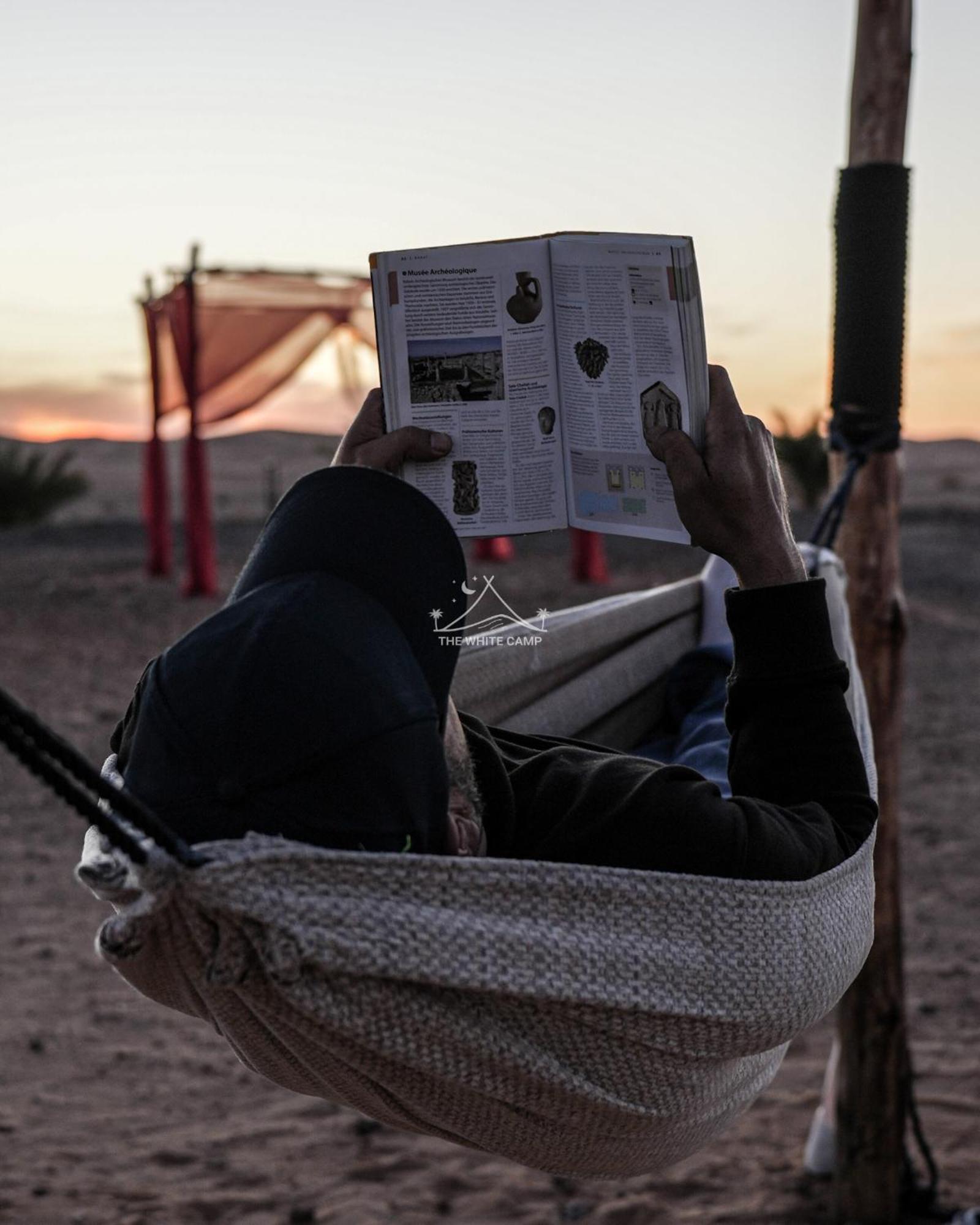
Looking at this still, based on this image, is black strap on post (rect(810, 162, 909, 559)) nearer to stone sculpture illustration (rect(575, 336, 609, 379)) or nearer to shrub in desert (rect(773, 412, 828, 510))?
stone sculpture illustration (rect(575, 336, 609, 379))

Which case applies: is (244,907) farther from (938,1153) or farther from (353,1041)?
(938,1153)

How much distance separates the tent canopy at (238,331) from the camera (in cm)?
685

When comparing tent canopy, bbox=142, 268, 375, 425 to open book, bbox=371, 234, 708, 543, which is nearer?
open book, bbox=371, 234, 708, 543

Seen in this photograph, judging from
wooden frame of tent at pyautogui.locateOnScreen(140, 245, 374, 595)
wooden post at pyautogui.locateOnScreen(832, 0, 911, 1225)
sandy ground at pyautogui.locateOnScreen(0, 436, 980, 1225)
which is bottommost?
sandy ground at pyautogui.locateOnScreen(0, 436, 980, 1225)

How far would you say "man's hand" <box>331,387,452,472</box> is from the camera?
43.2 inches

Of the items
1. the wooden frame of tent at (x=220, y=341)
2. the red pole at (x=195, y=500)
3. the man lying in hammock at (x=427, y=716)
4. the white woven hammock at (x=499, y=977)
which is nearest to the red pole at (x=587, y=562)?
the wooden frame of tent at (x=220, y=341)

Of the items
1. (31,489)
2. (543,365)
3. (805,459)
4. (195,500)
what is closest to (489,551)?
(195,500)

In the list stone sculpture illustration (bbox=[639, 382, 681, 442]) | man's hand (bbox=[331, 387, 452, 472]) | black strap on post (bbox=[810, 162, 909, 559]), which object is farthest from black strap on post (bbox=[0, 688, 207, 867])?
black strap on post (bbox=[810, 162, 909, 559])

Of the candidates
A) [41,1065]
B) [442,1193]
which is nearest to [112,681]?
[41,1065]

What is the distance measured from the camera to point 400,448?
1097mm

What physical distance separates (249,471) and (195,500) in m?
26.1

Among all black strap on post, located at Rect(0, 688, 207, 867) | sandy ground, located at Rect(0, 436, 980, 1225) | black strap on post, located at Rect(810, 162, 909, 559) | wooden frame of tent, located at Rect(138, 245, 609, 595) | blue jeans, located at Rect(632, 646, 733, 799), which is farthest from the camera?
wooden frame of tent, located at Rect(138, 245, 609, 595)

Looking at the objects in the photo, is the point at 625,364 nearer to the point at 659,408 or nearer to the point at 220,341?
the point at 659,408

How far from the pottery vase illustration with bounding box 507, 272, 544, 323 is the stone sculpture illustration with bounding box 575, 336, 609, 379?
5cm
